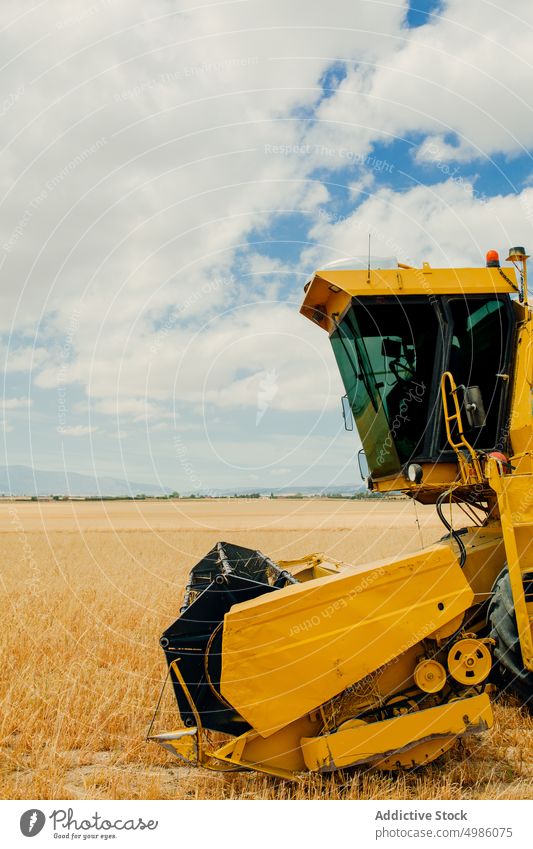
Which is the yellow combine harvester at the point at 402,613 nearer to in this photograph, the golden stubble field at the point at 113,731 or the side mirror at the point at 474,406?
the side mirror at the point at 474,406

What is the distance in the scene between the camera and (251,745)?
3799 millimetres

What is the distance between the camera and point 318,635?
151 inches

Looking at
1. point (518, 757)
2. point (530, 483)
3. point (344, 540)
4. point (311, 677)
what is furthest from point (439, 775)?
point (344, 540)

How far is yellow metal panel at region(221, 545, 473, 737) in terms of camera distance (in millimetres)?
3768

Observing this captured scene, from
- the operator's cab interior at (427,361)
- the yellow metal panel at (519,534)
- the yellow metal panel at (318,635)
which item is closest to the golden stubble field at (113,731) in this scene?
the yellow metal panel at (318,635)

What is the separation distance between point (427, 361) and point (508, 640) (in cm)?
233

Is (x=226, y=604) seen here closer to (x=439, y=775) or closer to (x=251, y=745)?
(x=251, y=745)

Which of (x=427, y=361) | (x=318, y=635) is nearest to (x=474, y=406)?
(x=427, y=361)

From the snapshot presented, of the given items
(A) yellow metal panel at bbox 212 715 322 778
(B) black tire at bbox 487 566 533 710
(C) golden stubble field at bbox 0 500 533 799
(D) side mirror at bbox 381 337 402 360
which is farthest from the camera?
(D) side mirror at bbox 381 337 402 360

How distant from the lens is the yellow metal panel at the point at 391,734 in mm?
3752

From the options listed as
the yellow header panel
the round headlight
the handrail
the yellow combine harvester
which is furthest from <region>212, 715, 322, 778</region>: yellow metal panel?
the yellow header panel

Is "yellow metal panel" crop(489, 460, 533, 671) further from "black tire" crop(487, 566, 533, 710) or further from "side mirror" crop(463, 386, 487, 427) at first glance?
"side mirror" crop(463, 386, 487, 427)

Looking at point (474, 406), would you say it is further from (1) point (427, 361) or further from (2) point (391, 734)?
(2) point (391, 734)

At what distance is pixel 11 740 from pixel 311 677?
2.52m
